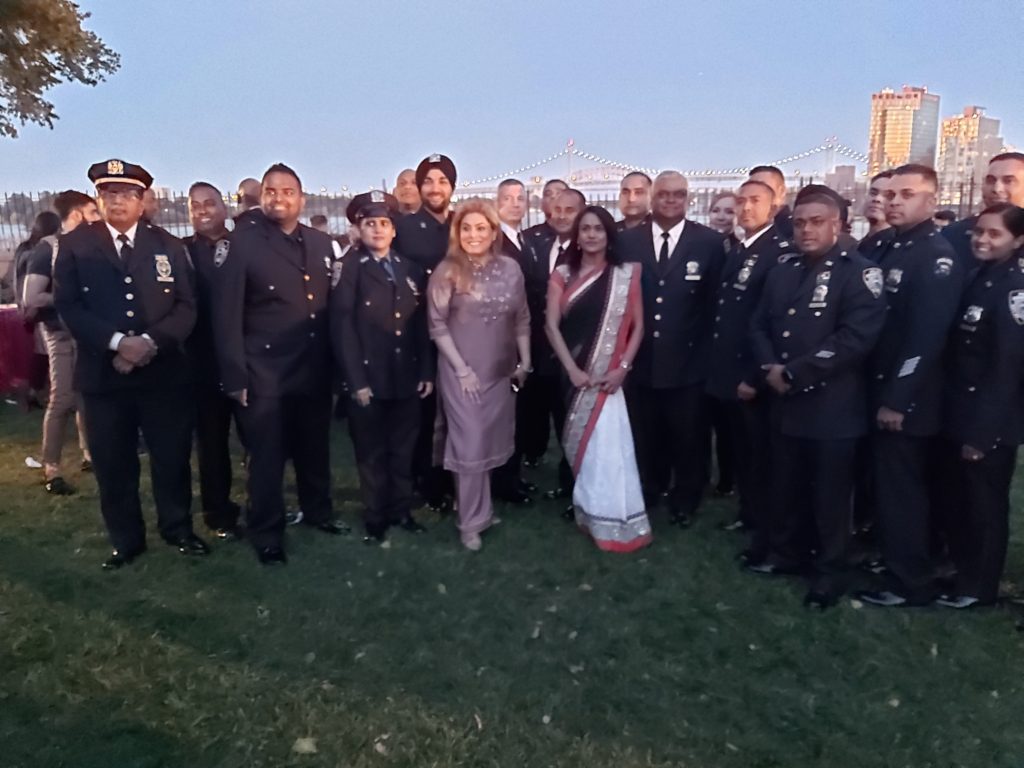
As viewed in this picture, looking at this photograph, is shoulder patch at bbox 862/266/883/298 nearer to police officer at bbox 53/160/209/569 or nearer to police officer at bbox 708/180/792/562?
police officer at bbox 708/180/792/562

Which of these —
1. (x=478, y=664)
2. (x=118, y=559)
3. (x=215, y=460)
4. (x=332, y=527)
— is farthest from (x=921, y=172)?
(x=118, y=559)

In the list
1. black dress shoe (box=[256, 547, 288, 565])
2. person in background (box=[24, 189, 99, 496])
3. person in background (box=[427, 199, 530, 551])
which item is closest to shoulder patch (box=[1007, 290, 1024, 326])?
person in background (box=[427, 199, 530, 551])

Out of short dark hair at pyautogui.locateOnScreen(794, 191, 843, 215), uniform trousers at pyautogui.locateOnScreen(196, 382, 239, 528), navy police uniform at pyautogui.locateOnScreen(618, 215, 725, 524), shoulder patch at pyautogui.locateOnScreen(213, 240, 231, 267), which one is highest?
short dark hair at pyautogui.locateOnScreen(794, 191, 843, 215)

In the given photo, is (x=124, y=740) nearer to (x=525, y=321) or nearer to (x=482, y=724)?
(x=482, y=724)

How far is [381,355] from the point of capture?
15.3ft

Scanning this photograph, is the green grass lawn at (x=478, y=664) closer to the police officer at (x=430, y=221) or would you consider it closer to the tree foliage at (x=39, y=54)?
the police officer at (x=430, y=221)

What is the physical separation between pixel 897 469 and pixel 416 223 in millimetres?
3040

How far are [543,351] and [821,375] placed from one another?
2.15 metres

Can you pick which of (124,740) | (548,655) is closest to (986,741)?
(548,655)

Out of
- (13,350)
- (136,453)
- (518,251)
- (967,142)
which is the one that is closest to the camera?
(136,453)

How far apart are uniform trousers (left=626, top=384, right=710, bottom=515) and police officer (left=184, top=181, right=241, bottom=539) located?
8.38ft

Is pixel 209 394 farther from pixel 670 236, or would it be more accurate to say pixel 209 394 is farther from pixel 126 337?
pixel 670 236

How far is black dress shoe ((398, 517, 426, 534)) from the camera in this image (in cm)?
502

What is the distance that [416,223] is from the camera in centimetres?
508
